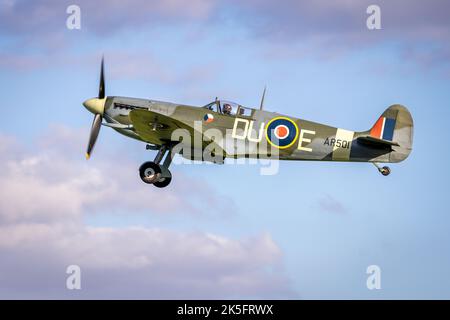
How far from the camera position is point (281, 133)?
Answer: 1908 centimetres

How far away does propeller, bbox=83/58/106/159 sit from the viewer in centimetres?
1983

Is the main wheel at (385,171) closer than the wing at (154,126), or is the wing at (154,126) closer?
the wing at (154,126)

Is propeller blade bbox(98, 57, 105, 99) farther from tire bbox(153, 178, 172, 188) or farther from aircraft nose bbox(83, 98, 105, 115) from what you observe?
tire bbox(153, 178, 172, 188)

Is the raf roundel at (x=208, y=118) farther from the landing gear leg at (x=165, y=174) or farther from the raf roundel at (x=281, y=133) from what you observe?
the raf roundel at (x=281, y=133)

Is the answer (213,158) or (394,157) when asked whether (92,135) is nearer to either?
(213,158)

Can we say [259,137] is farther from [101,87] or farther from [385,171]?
[101,87]

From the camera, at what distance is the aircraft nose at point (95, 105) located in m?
20.1

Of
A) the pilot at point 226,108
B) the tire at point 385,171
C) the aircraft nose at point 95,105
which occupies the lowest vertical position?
the tire at point 385,171

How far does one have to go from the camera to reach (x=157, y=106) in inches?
778

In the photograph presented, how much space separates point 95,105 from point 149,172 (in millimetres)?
2464

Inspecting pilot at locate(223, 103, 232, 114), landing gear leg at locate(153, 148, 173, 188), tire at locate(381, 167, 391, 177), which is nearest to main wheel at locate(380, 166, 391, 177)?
tire at locate(381, 167, 391, 177)

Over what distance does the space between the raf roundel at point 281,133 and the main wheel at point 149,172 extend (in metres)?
2.88

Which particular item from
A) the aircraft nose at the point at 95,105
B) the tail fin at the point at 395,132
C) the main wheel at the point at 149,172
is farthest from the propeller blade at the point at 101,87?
the tail fin at the point at 395,132
